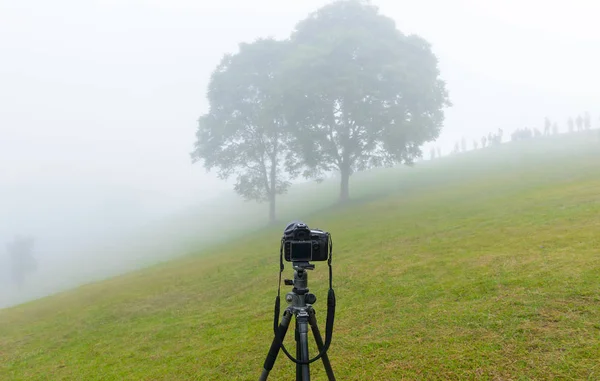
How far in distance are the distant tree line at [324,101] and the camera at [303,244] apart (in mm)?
22326

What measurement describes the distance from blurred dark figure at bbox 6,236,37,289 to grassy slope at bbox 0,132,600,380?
117 feet

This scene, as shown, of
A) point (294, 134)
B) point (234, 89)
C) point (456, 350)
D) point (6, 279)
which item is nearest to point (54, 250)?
point (6, 279)

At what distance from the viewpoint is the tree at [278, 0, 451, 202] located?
2528cm

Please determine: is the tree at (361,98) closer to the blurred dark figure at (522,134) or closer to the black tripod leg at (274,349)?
the black tripod leg at (274,349)

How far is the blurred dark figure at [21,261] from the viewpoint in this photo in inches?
1695

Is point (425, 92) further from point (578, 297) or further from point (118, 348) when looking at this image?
point (118, 348)

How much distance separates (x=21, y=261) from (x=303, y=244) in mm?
54614

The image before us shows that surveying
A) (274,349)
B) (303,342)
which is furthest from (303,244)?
(274,349)

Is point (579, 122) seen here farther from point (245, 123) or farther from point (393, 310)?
point (393, 310)

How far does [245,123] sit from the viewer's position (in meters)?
29.9

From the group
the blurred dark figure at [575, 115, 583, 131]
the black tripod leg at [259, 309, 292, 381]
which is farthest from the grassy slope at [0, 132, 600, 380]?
the blurred dark figure at [575, 115, 583, 131]

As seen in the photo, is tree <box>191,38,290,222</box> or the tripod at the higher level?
tree <box>191,38,290,222</box>

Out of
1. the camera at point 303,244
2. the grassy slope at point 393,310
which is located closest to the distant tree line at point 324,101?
the grassy slope at point 393,310

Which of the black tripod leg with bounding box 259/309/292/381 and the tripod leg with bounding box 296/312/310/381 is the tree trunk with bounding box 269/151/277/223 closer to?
the black tripod leg with bounding box 259/309/292/381
